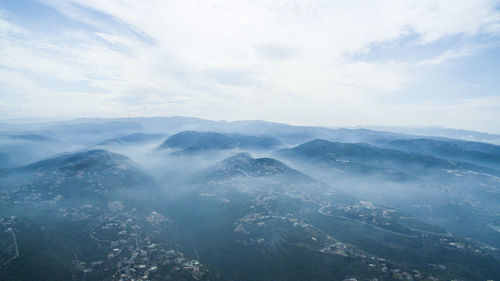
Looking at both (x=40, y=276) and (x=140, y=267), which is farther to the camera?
(x=140, y=267)

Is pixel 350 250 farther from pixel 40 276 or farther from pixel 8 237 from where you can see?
pixel 8 237

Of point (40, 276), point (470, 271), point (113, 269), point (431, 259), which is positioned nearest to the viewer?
point (40, 276)

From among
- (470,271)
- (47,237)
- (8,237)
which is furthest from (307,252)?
(8,237)

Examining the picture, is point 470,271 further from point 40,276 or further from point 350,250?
point 40,276

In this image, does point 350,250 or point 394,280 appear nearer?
point 394,280

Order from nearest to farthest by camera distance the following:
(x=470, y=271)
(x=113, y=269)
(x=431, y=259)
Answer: (x=113, y=269) → (x=470, y=271) → (x=431, y=259)

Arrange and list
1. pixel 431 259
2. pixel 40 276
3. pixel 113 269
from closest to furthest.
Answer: pixel 40 276
pixel 113 269
pixel 431 259

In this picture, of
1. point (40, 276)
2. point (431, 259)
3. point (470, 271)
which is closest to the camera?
point (40, 276)

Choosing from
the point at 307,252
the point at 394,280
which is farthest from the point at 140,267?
the point at 394,280
